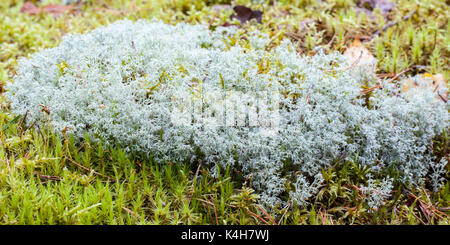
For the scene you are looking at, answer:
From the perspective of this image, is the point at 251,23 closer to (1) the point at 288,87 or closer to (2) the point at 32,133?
(1) the point at 288,87

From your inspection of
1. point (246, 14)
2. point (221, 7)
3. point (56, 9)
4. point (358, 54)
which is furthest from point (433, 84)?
point (56, 9)

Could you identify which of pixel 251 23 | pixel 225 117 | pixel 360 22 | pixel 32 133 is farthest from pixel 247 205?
pixel 360 22

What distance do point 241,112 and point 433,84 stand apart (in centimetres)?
175

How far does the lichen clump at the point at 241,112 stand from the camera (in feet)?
8.13

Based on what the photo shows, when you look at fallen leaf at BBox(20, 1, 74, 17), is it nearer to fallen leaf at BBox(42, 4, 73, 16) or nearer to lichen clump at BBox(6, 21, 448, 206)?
fallen leaf at BBox(42, 4, 73, 16)

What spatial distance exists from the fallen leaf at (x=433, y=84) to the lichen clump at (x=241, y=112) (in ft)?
0.42

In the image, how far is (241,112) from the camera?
99.5 inches

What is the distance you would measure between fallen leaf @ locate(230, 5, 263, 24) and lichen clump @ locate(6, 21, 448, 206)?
1.35 metres

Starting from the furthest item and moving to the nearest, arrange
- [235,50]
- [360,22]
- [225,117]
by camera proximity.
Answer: [360,22]
[235,50]
[225,117]

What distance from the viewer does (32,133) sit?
2.70 metres

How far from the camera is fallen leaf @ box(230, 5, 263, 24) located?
4227 millimetres

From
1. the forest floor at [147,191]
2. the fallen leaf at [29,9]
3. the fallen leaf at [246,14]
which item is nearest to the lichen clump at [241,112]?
the forest floor at [147,191]

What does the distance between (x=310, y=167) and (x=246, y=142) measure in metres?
0.51

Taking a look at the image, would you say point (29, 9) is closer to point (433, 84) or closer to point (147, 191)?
point (147, 191)
